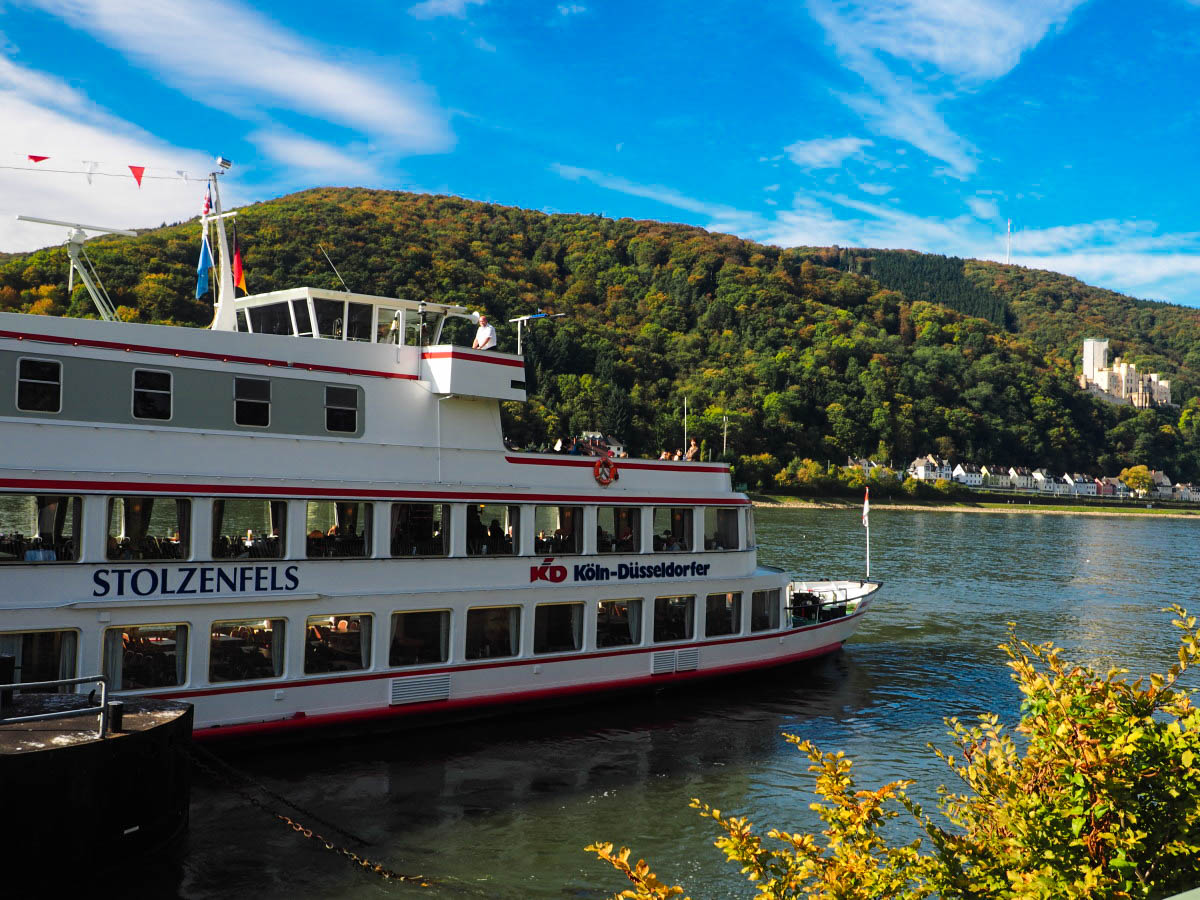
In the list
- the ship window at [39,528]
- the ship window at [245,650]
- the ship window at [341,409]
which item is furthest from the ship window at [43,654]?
the ship window at [341,409]

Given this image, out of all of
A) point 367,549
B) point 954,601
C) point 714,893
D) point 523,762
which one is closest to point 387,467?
point 367,549

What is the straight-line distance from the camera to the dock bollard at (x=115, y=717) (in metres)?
9.81

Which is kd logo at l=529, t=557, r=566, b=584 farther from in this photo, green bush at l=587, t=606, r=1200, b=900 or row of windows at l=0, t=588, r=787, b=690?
green bush at l=587, t=606, r=1200, b=900

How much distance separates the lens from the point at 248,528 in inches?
555

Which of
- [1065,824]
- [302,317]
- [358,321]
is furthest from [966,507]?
[1065,824]

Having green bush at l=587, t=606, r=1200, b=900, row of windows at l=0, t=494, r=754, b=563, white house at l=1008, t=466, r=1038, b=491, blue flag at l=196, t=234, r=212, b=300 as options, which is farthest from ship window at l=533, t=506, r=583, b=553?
white house at l=1008, t=466, r=1038, b=491

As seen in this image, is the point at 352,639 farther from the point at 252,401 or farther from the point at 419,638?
the point at 252,401

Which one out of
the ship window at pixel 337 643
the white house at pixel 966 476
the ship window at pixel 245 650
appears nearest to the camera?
the ship window at pixel 245 650

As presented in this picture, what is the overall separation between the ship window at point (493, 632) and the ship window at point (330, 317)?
5.00m

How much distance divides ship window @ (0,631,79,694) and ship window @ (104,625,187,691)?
1.36 ft

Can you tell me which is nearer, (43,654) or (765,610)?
(43,654)

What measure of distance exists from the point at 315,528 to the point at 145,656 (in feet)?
9.92

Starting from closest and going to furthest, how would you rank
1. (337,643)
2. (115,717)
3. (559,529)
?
1. (115,717)
2. (337,643)
3. (559,529)

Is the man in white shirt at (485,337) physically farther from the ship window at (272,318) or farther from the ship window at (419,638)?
the ship window at (419,638)
